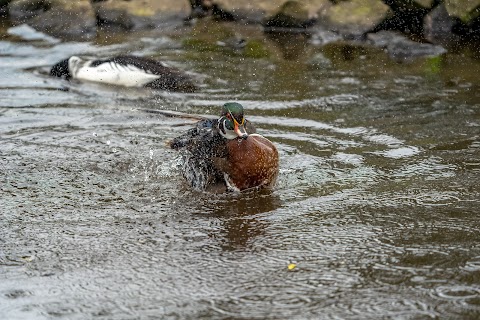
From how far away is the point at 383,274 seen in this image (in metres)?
4.41

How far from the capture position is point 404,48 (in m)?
10.2

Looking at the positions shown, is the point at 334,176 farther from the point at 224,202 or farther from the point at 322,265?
the point at 322,265

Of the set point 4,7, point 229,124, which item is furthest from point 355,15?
point 229,124

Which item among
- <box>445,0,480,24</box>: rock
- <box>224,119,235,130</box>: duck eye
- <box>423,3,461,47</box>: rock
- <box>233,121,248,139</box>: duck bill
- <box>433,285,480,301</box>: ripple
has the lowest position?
<box>433,285,480,301</box>: ripple

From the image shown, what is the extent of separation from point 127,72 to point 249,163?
387cm

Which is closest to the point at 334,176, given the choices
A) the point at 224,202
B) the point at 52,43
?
the point at 224,202

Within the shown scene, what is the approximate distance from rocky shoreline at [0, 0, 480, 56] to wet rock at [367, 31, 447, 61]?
0.01m

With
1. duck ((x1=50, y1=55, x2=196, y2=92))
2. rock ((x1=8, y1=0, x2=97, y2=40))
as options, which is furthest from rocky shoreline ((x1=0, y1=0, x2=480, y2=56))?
duck ((x1=50, y1=55, x2=196, y2=92))

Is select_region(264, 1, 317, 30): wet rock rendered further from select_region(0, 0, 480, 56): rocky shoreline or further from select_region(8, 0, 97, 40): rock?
select_region(8, 0, 97, 40): rock

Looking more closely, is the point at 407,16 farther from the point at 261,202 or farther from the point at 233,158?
the point at 261,202

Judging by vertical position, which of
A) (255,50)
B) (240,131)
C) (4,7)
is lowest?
(240,131)

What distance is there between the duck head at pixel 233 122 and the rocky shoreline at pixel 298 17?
4.67m

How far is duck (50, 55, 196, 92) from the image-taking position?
30.3 feet

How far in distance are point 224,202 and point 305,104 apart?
102 inches
